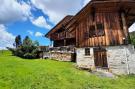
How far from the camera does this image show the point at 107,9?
26078 millimetres

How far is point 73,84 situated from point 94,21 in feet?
37.6

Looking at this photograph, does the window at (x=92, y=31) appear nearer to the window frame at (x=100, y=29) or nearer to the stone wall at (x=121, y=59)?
the window frame at (x=100, y=29)

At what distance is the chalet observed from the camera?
78.4 ft

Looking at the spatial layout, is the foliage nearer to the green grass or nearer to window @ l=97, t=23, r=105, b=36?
window @ l=97, t=23, r=105, b=36

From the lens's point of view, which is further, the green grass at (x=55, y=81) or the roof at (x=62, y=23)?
the roof at (x=62, y=23)

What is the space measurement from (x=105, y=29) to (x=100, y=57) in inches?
142

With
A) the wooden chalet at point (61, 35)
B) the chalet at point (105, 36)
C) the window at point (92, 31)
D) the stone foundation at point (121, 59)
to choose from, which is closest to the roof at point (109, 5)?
the chalet at point (105, 36)

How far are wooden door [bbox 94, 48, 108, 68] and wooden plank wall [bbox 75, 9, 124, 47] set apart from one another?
2.60 ft

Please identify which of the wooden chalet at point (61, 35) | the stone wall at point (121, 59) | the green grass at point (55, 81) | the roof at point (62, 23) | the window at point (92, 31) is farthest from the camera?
the roof at point (62, 23)

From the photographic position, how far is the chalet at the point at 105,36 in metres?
23.9

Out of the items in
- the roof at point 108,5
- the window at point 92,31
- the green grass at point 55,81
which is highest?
the roof at point 108,5

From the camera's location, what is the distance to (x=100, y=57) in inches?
1002

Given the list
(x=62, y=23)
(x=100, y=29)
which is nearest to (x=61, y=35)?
(x=62, y=23)

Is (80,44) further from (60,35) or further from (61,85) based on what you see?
(60,35)
